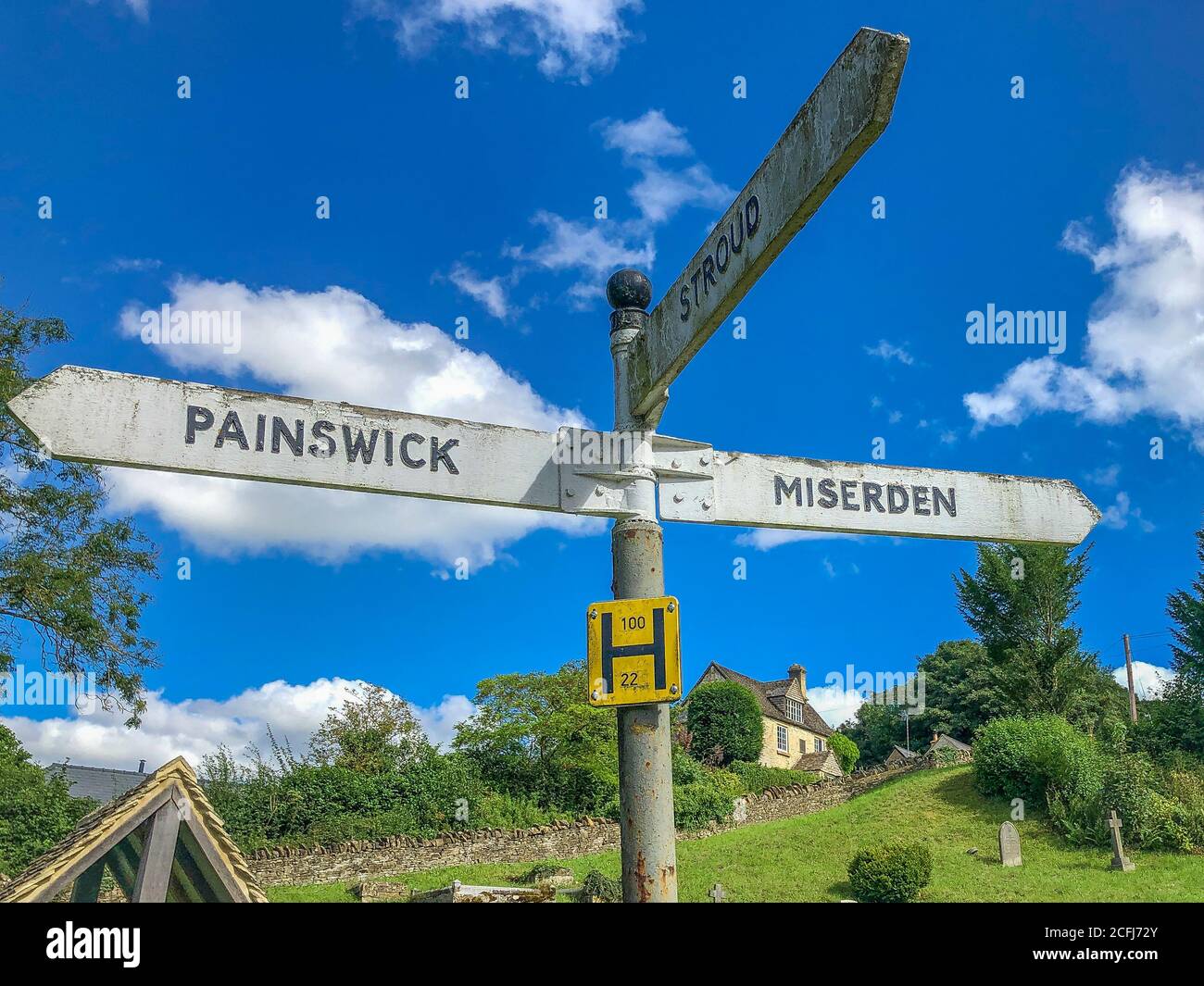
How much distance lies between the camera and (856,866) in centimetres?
1919

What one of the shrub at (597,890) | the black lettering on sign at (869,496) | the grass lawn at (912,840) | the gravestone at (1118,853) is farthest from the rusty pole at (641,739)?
the gravestone at (1118,853)

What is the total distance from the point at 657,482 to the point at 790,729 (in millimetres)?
54703

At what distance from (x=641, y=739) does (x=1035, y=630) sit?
33.6 metres

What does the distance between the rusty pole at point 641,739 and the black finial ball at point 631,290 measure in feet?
0.27

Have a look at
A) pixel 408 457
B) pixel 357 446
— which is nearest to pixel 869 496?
Result: pixel 408 457

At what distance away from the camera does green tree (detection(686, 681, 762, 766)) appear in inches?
1612

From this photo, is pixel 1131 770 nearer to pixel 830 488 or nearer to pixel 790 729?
pixel 830 488

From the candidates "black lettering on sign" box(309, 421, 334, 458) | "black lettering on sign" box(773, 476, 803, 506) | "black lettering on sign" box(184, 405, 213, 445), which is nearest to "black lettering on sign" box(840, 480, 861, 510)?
"black lettering on sign" box(773, 476, 803, 506)

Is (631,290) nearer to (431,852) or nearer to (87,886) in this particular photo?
(87,886)

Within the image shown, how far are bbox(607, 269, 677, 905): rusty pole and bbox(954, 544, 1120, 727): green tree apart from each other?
31247mm

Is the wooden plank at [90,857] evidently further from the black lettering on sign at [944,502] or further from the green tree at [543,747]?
the green tree at [543,747]

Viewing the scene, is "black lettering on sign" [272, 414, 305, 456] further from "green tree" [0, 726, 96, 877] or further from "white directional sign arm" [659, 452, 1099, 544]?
"green tree" [0, 726, 96, 877]
